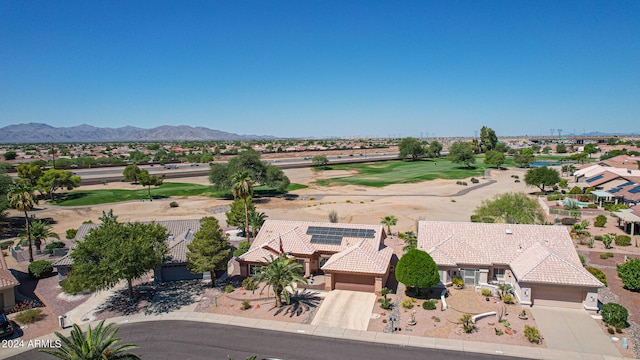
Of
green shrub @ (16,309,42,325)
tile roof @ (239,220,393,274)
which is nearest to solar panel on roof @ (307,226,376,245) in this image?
tile roof @ (239,220,393,274)

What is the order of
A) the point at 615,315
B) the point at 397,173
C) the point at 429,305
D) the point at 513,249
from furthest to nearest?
the point at 397,173 < the point at 513,249 < the point at 429,305 < the point at 615,315

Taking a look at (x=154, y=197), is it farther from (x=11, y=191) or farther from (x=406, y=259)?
(x=406, y=259)

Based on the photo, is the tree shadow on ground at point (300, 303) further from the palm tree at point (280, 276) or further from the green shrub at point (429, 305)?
the green shrub at point (429, 305)

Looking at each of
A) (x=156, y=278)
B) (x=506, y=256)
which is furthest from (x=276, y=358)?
(x=506, y=256)

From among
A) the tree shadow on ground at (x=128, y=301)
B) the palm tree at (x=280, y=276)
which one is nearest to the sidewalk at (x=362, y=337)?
the tree shadow on ground at (x=128, y=301)

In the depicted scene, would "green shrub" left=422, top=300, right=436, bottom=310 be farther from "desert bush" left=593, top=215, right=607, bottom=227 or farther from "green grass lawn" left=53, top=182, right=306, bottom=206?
"green grass lawn" left=53, top=182, right=306, bottom=206

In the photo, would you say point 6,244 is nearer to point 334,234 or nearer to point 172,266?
point 172,266

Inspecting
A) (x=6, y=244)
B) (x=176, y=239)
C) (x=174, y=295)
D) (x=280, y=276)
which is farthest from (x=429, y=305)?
(x=6, y=244)
